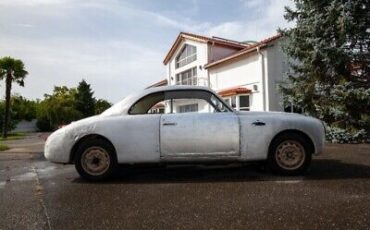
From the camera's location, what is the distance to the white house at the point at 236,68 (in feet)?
69.8

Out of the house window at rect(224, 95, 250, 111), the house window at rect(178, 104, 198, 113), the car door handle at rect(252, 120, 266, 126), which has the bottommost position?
the car door handle at rect(252, 120, 266, 126)

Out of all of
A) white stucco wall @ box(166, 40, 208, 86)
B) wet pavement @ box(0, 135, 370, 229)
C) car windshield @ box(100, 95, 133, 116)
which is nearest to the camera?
wet pavement @ box(0, 135, 370, 229)

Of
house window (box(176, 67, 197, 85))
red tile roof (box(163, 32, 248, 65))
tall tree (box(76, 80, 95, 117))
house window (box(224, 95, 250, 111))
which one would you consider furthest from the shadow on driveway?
tall tree (box(76, 80, 95, 117))

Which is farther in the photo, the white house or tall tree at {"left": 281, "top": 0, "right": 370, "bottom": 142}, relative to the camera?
the white house

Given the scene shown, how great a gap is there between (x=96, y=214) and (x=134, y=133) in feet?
7.48

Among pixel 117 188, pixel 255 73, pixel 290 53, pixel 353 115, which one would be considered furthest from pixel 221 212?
pixel 255 73

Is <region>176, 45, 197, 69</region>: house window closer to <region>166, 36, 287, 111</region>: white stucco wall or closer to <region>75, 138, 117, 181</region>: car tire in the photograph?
<region>166, 36, 287, 111</region>: white stucco wall

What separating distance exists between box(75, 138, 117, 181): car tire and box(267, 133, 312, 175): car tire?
248cm

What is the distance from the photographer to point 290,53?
1564 centimetres

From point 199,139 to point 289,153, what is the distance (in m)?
1.44

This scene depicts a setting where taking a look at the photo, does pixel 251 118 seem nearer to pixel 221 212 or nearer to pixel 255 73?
pixel 221 212

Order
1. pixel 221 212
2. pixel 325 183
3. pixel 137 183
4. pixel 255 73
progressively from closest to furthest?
1. pixel 221 212
2. pixel 325 183
3. pixel 137 183
4. pixel 255 73

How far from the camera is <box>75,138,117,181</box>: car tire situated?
21.6 feet

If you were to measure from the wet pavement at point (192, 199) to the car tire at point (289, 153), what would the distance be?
0.69 feet
